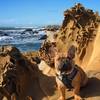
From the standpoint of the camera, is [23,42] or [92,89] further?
[23,42]

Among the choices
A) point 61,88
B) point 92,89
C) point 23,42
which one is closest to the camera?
point 61,88

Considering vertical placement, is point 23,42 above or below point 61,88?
below

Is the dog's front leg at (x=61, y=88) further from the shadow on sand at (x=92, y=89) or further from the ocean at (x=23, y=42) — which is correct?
the ocean at (x=23, y=42)

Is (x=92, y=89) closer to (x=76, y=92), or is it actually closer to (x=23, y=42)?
(x=76, y=92)

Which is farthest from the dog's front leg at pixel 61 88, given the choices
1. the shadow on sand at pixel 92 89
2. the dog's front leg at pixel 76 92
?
the shadow on sand at pixel 92 89

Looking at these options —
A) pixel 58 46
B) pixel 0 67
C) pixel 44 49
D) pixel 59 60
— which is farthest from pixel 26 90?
pixel 44 49

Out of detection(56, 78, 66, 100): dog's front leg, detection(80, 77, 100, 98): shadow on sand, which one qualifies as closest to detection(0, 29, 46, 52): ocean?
detection(80, 77, 100, 98): shadow on sand

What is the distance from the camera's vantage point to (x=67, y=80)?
4.84 metres

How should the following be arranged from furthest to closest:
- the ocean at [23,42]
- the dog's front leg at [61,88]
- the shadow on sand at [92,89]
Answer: the ocean at [23,42] → the shadow on sand at [92,89] → the dog's front leg at [61,88]

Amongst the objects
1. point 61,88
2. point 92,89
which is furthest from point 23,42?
point 61,88

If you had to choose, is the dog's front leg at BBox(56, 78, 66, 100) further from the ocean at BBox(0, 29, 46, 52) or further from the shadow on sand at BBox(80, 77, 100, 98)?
the ocean at BBox(0, 29, 46, 52)

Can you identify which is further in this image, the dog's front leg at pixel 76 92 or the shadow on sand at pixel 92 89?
the shadow on sand at pixel 92 89

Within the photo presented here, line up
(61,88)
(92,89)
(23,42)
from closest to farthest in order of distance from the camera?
(61,88)
(92,89)
(23,42)

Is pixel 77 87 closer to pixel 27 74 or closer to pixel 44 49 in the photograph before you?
pixel 27 74
